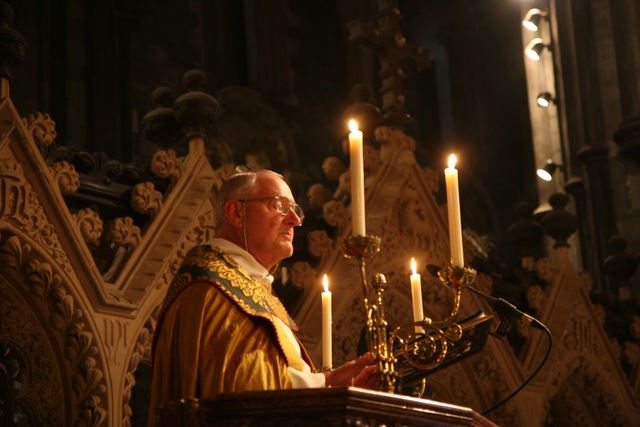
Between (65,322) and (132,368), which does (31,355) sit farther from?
(132,368)

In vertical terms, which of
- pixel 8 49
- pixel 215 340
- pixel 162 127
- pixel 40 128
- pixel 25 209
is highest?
pixel 162 127

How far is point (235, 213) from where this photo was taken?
3.90 meters

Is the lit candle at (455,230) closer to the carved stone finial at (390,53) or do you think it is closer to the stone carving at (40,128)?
the stone carving at (40,128)

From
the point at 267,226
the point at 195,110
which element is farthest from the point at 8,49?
the point at 267,226

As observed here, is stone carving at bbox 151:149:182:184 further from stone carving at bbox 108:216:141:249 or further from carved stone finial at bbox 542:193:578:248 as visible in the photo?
carved stone finial at bbox 542:193:578:248

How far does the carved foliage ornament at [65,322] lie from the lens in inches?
202

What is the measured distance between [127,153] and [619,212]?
359cm

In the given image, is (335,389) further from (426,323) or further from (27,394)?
(27,394)

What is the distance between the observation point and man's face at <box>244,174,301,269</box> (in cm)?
387

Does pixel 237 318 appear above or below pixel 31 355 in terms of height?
below

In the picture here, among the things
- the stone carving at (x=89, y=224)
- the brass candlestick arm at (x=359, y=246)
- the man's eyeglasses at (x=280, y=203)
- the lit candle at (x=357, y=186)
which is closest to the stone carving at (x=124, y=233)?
the stone carving at (x=89, y=224)

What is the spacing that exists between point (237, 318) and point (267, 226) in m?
0.38

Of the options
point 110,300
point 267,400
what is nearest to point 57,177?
point 110,300

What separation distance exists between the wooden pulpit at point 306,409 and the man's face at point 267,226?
90cm
